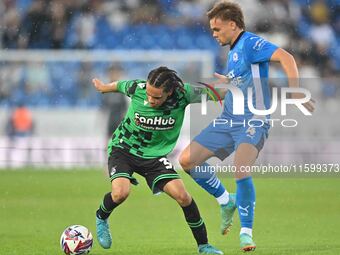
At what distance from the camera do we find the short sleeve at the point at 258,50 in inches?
301

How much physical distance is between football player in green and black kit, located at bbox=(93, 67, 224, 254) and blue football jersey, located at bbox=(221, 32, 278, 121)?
0.36m

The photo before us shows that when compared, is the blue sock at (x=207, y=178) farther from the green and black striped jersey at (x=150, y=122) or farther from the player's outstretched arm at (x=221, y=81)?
the player's outstretched arm at (x=221, y=81)

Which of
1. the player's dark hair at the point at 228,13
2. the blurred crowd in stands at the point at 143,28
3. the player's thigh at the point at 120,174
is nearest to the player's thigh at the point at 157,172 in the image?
the player's thigh at the point at 120,174

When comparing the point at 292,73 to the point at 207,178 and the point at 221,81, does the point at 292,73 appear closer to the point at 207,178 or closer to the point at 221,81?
the point at 221,81

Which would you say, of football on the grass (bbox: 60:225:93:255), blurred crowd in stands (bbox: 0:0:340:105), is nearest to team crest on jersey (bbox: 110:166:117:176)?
football on the grass (bbox: 60:225:93:255)

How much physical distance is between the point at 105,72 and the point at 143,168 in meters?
11.7

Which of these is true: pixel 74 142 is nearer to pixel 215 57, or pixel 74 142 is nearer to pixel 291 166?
pixel 215 57

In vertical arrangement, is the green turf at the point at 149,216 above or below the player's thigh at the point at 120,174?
below

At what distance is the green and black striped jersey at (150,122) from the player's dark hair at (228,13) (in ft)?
2.19

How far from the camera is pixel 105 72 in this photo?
19297mm

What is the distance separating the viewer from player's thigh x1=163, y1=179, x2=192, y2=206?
7.31 m

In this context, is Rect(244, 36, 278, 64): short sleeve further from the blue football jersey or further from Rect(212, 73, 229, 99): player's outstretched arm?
Rect(212, 73, 229, 99): player's outstretched arm

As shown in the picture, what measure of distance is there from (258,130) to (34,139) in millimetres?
11932

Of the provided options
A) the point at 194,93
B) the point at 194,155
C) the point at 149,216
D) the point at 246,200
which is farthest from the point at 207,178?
the point at 149,216
